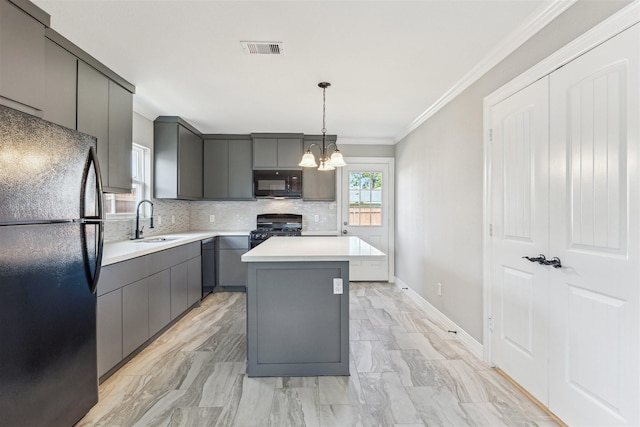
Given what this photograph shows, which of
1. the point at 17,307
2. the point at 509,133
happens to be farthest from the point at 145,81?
the point at 509,133

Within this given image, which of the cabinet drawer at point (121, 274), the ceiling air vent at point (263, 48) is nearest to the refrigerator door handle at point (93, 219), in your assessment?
the cabinet drawer at point (121, 274)

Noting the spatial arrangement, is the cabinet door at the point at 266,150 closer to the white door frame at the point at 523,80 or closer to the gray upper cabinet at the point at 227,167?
the gray upper cabinet at the point at 227,167

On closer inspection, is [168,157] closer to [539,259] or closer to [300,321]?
[300,321]

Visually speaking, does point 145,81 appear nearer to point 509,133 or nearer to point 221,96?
point 221,96

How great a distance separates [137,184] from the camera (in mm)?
3844

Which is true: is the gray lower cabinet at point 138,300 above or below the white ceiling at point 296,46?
below

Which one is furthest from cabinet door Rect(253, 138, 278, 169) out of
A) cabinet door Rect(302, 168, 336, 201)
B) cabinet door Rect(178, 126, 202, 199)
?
cabinet door Rect(178, 126, 202, 199)

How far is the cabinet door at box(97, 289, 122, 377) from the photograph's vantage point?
2152 mm

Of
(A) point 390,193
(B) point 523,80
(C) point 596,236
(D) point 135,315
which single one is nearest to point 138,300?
(D) point 135,315

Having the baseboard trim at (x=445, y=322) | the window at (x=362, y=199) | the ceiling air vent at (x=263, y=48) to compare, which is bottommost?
the baseboard trim at (x=445, y=322)

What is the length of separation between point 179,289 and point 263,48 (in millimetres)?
2538

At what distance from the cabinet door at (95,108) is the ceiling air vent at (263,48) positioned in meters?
1.23

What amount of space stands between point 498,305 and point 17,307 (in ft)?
9.34

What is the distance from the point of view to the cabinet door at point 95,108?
2.37 metres
